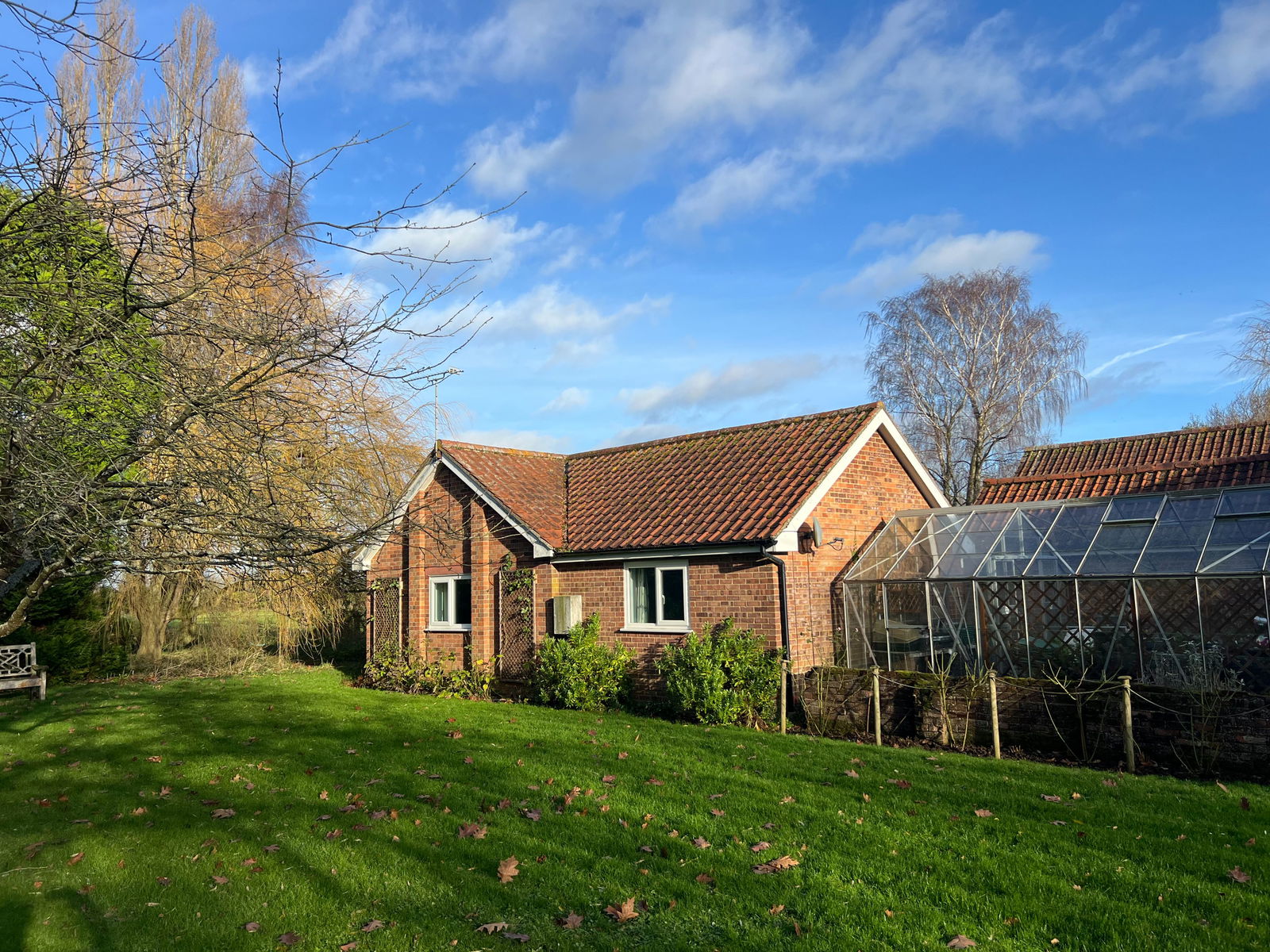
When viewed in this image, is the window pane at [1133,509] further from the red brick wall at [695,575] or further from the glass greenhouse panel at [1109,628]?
the red brick wall at [695,575]

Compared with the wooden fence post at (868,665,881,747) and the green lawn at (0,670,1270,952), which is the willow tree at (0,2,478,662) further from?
the wooden fence post at (868,665,881,747)

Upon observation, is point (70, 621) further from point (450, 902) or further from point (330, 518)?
point (450, 902)

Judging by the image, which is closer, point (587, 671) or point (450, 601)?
point (587, 671)

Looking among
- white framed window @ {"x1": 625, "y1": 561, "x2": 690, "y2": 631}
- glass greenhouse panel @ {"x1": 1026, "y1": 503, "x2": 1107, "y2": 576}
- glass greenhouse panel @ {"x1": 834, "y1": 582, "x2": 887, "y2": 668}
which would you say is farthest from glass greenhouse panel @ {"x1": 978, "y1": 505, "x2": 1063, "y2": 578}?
white framed window @ {"x1": 625, "y1": 561, "x2": 690, "y2": 631}

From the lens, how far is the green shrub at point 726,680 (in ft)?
46.5

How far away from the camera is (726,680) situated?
14.4m

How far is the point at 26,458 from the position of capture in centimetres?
539

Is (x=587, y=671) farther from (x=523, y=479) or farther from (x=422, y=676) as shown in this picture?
(x=523, y=479)

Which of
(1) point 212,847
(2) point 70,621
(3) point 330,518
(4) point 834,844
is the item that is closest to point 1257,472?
(4) point 834,844

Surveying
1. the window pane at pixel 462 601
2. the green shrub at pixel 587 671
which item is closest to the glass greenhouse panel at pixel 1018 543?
the green shrub at pixel 587 671

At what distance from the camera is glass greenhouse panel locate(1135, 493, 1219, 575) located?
12.1 m

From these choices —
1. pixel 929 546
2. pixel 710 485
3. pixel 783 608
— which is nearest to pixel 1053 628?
pixel 929 546

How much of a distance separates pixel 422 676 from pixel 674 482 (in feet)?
24.9

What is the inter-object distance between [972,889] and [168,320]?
7.03m
